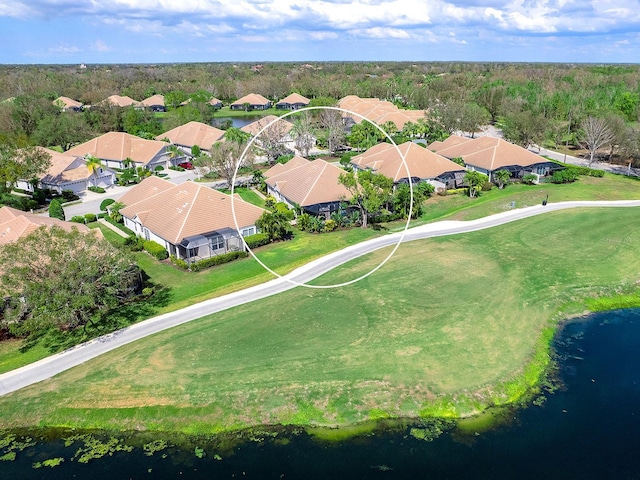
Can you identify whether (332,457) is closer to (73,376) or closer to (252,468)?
(252,468)

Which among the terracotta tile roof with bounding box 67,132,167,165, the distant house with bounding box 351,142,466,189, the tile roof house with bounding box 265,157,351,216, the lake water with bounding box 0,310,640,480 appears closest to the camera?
the lake water with bounding box 0,310,640,480

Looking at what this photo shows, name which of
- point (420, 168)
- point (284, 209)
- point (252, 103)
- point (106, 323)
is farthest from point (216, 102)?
point (106, 323)

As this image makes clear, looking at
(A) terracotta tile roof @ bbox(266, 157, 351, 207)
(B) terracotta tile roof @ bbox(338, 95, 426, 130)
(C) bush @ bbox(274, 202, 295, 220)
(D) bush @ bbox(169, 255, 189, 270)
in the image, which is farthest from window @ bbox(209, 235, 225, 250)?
(B) terracotta tile roof @ bbox(338, 95, 426, 130)

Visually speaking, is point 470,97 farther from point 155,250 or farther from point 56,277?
point 56,277

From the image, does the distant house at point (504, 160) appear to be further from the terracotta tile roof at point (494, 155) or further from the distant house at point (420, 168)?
the distant house at point (420, 168)

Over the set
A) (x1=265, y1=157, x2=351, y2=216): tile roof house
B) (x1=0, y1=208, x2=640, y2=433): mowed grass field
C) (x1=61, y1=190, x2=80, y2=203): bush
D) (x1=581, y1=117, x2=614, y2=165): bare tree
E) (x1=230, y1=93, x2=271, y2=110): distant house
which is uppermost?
(x1=230, y1=93, x2=271, y2=110): distant house

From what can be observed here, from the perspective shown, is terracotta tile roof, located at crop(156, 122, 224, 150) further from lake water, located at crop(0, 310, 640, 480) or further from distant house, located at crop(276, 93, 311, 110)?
lake water, located at crop(0, 310, 640, 480)
